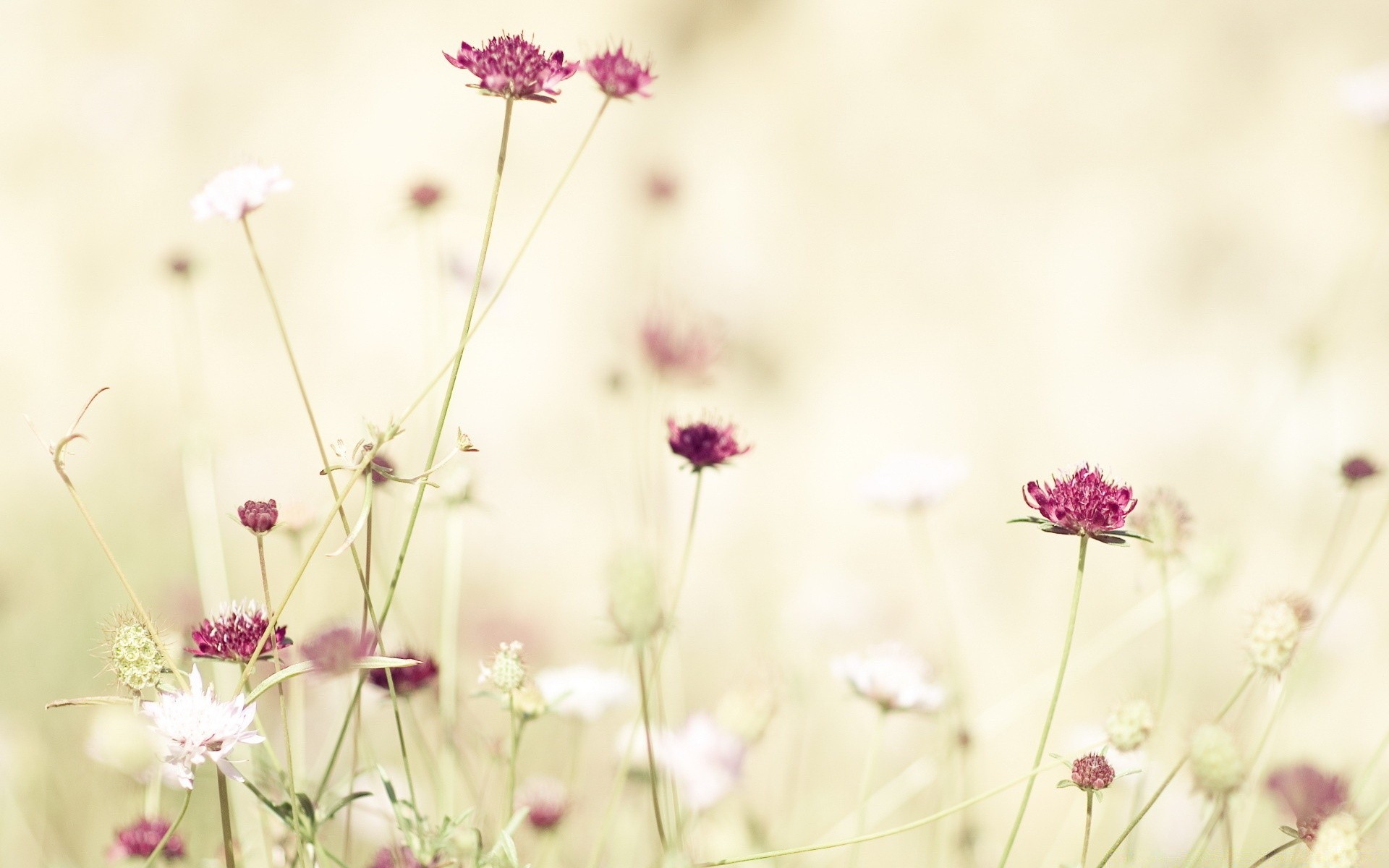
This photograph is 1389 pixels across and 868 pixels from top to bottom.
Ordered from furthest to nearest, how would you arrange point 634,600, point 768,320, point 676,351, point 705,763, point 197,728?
point 768,320 < point 676,351 < point 705,763 < point 634,600 < point 197,728

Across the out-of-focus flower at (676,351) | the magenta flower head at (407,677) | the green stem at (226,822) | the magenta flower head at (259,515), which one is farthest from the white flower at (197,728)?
the out-of-focus flower at (676,351)

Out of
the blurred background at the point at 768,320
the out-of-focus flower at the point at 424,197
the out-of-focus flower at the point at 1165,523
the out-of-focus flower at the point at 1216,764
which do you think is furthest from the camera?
the blurred background at the point at 768,320

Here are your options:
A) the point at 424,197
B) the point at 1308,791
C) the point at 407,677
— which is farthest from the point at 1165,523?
the point at 424,197

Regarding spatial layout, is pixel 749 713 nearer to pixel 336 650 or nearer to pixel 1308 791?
pixel 336 650

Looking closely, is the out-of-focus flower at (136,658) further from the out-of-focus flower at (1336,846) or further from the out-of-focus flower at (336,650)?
the out-of-focus flower at (1336,846)

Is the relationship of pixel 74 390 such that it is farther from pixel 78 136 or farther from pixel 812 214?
pixel 812 214

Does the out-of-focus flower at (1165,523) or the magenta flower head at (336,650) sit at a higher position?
the out-of-focus flower at (1165,523)

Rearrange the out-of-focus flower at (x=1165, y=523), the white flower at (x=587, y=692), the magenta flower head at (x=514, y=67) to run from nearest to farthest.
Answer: the magenta flower head at (x=514, y=67) → the out-of-focus flower at (x=1165, y=523) → the white flower at (x=587, y=692)
